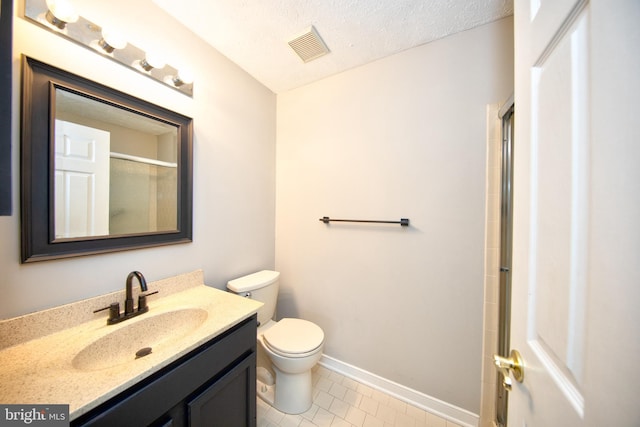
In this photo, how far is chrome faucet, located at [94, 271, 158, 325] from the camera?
94cm

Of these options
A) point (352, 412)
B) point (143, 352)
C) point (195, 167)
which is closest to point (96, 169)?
point (195, 167)

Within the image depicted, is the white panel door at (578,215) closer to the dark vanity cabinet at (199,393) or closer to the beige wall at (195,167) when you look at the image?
the dark vanity cabinet at (199,393)

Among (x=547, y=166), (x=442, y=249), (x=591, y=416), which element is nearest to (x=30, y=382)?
(x=591, y=416)

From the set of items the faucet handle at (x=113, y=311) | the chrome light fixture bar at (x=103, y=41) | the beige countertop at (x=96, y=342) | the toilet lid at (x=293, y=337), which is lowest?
the toilet lid at (x=293, y=337)

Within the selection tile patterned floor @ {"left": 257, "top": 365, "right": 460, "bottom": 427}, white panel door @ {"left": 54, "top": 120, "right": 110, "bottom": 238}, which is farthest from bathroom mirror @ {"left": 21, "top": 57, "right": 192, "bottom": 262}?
tile patterned floor @ {"left": 257, "top": 365, "right": 460, "bottom": 427}

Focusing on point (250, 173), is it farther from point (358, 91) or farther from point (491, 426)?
point (491, 426)

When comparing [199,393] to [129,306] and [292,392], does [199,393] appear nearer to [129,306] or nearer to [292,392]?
[129,306]

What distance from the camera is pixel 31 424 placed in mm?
529

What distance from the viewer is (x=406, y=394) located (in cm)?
146

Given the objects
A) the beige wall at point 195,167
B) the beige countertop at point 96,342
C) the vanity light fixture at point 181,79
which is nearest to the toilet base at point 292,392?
the beige countertop at point 96,342

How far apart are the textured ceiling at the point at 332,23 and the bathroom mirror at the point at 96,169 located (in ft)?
1.95

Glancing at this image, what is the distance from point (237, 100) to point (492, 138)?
172 centimetres

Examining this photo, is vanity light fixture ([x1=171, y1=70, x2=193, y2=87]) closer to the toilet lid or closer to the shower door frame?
the toilet lid

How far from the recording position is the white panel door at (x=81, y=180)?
0.87 meters
